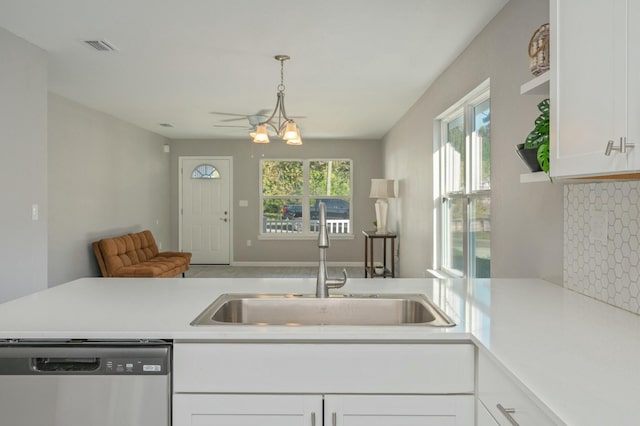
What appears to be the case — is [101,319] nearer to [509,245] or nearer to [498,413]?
[498,413]

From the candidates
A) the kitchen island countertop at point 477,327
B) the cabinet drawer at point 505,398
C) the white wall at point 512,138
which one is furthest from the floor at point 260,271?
the cabinet drawer at point 505,398

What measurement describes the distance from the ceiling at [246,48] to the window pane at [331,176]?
3.38m

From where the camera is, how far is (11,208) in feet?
11.3

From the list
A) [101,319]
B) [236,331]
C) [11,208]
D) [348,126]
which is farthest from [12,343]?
[348,126]

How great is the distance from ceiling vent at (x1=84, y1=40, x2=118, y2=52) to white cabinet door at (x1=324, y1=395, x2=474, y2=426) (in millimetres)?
3328

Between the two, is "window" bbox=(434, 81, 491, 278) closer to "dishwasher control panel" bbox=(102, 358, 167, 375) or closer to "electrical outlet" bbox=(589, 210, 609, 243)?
"electrical outlet" bbox=(589, 210, 609, 243)

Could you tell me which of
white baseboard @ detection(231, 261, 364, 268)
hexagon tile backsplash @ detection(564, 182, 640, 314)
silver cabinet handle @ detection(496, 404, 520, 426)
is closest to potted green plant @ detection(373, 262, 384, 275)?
white baseboard @ detection(231, 261, 364, 268)

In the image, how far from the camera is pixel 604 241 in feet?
5.81

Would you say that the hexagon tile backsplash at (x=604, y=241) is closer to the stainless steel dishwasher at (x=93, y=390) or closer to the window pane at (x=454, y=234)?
the stainless steel dishwasher at (x=93, y=390)

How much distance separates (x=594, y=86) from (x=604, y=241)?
75 centimetres

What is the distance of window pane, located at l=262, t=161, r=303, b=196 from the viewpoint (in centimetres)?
953

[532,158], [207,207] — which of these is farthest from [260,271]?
[532,158]

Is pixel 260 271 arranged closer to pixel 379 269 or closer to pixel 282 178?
pixel 282 178

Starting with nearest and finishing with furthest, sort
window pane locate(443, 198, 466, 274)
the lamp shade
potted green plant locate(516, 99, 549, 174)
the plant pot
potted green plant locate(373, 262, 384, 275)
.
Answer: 1. potted green plant locate(516, 99, 549, 174)
2. the plant pot
3. window pane locate(443, 198, 466, 274)
4. the lamp shade
5. potted green plant locate(373, 262, 384, 275)
